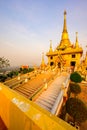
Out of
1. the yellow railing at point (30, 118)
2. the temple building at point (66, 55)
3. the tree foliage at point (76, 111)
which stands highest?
the temple building at point (66, 55)

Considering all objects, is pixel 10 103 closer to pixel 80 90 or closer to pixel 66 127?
pixel 66 127

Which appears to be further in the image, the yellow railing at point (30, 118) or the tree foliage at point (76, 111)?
the tree foliage at point (76, 111)

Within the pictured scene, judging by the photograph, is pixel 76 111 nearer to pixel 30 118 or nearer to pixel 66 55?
pixel 30 118

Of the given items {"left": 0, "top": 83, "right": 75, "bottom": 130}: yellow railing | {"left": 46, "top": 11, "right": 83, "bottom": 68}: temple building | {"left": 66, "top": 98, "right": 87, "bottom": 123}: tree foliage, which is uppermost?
{"left": 46, "top": 11, "right": 83, "bottom": 68}: temple building

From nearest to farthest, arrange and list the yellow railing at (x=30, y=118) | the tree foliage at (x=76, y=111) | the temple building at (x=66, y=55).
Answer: the yellow railing at (x=30, y=118)
the tree foliage at (x=76, y=111)
the temple building at (x=66, y=55)

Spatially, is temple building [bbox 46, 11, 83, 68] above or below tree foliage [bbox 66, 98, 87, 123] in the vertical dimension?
above

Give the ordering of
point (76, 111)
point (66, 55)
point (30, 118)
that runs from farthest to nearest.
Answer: point (66, 55) → point (76, 111) → point (30, 118)

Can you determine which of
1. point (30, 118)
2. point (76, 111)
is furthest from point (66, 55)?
point (30, 118)

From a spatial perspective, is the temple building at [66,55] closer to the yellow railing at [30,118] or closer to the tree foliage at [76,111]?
the tree foliage at [76,111]

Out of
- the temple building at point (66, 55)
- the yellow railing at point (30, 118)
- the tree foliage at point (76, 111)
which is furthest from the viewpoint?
the temple building at point (66, 55)

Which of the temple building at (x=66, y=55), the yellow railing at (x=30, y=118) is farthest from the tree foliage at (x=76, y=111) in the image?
the temple building at (x=66, y=55)

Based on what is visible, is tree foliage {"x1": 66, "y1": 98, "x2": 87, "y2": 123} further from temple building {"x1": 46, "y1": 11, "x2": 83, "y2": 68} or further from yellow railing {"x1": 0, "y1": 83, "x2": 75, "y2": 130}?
temple building {"x1": 46, "y1": 11, "x2": 83, "y2": 68}

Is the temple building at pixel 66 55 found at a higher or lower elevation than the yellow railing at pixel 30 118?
higher

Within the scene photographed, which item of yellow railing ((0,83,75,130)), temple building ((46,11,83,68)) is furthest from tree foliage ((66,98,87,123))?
temple building ((46,11,83,68))
